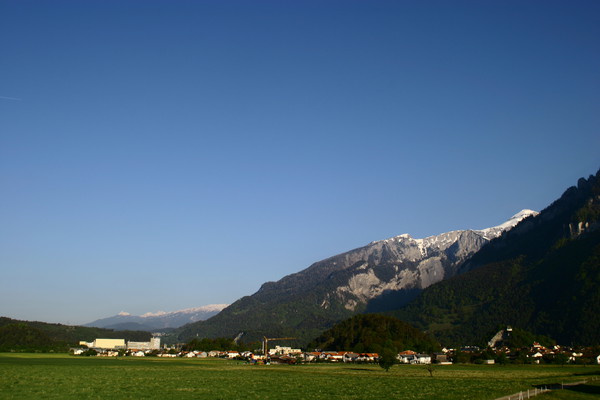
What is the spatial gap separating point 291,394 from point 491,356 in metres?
153

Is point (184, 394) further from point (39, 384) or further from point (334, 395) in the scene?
point (39, 384)

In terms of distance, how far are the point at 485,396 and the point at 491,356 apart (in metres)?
146

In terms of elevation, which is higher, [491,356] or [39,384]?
[39,384]

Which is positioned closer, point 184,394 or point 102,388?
point 184,394

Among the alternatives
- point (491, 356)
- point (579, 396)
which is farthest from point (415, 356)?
point (579, 396)

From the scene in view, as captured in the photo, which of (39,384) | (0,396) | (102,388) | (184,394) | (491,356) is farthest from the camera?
(491,356)

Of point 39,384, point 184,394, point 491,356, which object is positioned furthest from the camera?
point 491,356

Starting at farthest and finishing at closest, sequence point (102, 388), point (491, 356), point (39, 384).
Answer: point (491, 356), point (39, 384), point (102, 388)

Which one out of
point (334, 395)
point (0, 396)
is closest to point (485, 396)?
→ point (334, 395)

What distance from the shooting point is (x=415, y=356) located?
192 metres

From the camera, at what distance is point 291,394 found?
1946 inches

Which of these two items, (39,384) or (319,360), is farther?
(319,360)

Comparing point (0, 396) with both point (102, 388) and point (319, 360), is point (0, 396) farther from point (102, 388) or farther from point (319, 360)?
point (319, 360)

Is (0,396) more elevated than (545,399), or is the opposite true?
(0,396)
